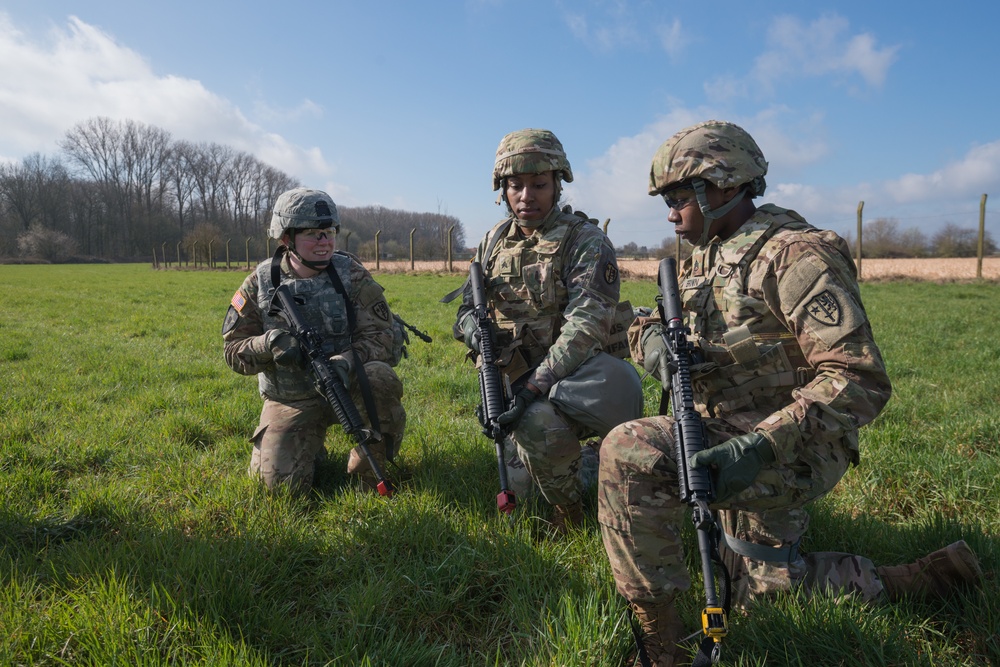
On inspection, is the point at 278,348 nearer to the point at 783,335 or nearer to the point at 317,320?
the point at 317,320

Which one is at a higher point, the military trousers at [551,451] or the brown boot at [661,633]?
the military trousers at [551,451]

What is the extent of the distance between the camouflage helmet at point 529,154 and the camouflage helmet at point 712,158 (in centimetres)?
103

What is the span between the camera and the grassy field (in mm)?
2246

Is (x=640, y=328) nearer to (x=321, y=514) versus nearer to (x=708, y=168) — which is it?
(x=708, y=168)

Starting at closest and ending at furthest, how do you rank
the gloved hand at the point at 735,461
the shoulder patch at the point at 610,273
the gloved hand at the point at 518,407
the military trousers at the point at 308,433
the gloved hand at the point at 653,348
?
the gloved hand at the point at 735,461 → the gloved hand at the point at 653,348 → the gloved hand at the point at 518,407 → the shoulder patch at the point at 610,273 → the military trousers at the point at 308,433

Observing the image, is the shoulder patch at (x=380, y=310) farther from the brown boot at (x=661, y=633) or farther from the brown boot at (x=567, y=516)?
the brown boot at (x=661, y=633)

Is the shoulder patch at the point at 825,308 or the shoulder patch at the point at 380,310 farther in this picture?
the shoulder patch at the point at 380,310

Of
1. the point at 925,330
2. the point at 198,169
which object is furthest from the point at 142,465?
the point at 198,169

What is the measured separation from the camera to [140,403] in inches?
233

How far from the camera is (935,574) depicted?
2467 millimetres

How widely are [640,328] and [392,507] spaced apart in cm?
172

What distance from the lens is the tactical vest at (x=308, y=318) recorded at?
430 centimetres

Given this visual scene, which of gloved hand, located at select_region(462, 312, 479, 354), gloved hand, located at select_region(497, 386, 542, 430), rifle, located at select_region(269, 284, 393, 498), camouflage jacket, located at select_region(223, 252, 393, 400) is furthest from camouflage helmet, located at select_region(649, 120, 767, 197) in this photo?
camouflage jacket, located at select_region(223, 252, 393, 400)

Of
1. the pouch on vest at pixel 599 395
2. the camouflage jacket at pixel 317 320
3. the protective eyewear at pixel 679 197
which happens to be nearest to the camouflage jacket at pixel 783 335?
the protective eyewear at pixel 679 197
